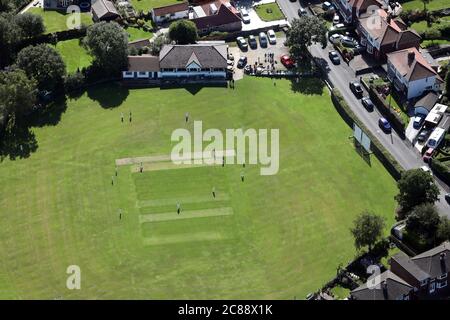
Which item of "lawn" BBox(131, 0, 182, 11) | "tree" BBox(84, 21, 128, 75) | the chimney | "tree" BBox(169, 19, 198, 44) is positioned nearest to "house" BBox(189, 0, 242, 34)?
"tree" BBox(169, 19, 198, 44)

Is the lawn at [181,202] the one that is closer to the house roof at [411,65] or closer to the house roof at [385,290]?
the house roof at [385,290]

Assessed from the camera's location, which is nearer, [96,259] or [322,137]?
[96,259]

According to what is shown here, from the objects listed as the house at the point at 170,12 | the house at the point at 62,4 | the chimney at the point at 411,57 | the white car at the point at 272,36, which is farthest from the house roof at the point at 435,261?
the house at the point at 62,4

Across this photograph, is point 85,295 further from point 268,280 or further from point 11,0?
point 11,0

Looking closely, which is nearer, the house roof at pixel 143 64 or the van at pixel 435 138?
the van at pixel 435 138

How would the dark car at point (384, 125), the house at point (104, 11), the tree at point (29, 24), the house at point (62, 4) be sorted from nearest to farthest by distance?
the dark car at point (384, 125) < the tree at point (29, 24) < the house at point (104, 11) < the house at point (62, 4)

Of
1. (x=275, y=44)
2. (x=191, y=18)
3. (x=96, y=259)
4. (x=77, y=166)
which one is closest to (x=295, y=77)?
(x=275, y=44)
